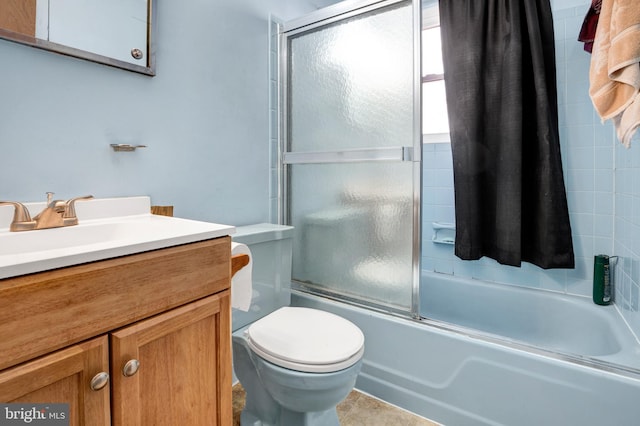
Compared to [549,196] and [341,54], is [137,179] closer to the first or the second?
[341,54]

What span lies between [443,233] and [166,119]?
1.83 metres

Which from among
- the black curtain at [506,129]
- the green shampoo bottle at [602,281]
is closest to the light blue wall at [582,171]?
the green shampoo bottle at [602,281]

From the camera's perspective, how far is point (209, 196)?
5.18 ft

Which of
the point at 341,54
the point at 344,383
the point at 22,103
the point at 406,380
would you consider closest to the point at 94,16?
the point at 22,103

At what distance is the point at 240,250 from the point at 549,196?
141 cm

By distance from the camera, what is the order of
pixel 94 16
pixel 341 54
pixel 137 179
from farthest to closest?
pixel 341 54
pixel 137 179
pixel 94 16

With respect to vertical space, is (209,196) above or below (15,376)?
above

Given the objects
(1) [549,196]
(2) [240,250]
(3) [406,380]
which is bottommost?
(3) [406,380]

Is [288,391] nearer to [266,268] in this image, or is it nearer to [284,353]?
[284,353]

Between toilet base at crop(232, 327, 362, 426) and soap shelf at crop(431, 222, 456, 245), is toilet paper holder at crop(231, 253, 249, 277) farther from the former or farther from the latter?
soap shelf at crop(431, 222, 456, 245)

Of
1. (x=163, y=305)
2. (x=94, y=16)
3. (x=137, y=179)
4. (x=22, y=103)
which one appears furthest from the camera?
(x=137, y=179)

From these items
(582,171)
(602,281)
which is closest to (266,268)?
(602,281)

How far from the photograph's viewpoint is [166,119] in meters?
1.37

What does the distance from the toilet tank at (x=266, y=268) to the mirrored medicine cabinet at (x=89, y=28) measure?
785 millimetres
